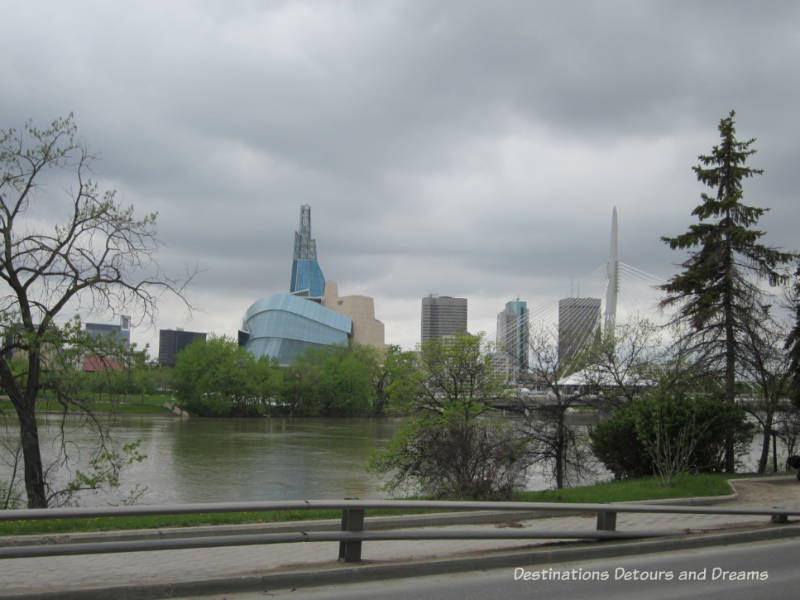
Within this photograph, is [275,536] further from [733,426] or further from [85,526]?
[733,426]

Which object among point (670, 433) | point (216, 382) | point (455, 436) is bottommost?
point (216, 382)

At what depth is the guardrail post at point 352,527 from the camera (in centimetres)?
603

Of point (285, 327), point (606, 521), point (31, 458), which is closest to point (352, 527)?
point (606, 521)

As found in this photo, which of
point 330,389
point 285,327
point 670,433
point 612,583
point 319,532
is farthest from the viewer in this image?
A: point 285,327

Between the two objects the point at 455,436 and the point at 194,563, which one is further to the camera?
the point at 455,436

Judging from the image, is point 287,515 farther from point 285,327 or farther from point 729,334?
point 285,327

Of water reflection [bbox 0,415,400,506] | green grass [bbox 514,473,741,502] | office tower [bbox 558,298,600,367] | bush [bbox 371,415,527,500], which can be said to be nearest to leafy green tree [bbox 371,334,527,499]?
bush [bbox 371,415,527,500]

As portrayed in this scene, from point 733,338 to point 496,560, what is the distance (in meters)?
15.7

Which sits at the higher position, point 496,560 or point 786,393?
point 786,393

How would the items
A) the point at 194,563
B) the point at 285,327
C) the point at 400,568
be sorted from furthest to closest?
the point at 285,327
the point at 194,563
the point at 400,568

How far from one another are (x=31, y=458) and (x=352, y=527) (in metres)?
→ 9.54

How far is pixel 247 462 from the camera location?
3036 centimetres

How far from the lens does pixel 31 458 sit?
42.3ft

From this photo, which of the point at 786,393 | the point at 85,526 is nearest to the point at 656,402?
the point at 786,393
